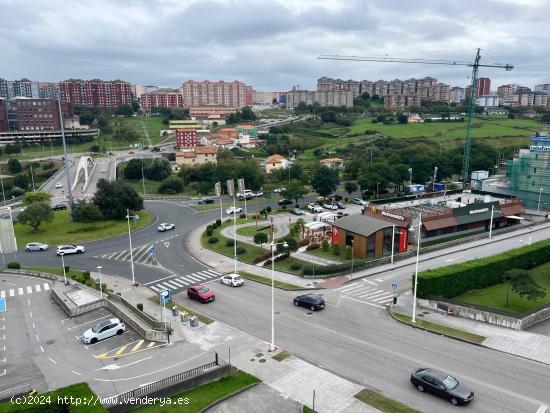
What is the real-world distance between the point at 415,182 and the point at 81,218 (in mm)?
71389

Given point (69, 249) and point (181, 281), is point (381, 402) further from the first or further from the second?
point (69, 249)

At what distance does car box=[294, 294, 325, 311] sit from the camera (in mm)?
36938

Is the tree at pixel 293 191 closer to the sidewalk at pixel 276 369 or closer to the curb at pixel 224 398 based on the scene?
the sidewalk at pixel 276 369

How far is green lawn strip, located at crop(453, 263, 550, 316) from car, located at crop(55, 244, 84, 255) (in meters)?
46.2

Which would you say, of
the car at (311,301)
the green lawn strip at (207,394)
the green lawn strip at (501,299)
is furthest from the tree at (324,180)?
the green lawn strip at (207,394)

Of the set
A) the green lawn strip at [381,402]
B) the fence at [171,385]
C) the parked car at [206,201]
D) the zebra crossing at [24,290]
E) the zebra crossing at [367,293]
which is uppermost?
the fence at [171,385]

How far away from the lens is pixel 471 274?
39.8 metres

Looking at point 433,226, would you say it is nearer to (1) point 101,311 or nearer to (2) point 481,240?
(2) point 481,240

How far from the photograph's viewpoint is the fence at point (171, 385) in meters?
22.9

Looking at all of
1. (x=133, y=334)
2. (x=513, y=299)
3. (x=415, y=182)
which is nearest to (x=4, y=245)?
(x=133, y=334)

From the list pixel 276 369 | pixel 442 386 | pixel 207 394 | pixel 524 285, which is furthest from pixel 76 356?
pixel 524 285

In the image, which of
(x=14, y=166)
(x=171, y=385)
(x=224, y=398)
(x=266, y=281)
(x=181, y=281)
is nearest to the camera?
(x=224, y=398)

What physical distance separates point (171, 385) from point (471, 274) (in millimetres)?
28877

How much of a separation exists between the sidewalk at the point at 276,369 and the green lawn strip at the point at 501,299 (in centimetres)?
1763
